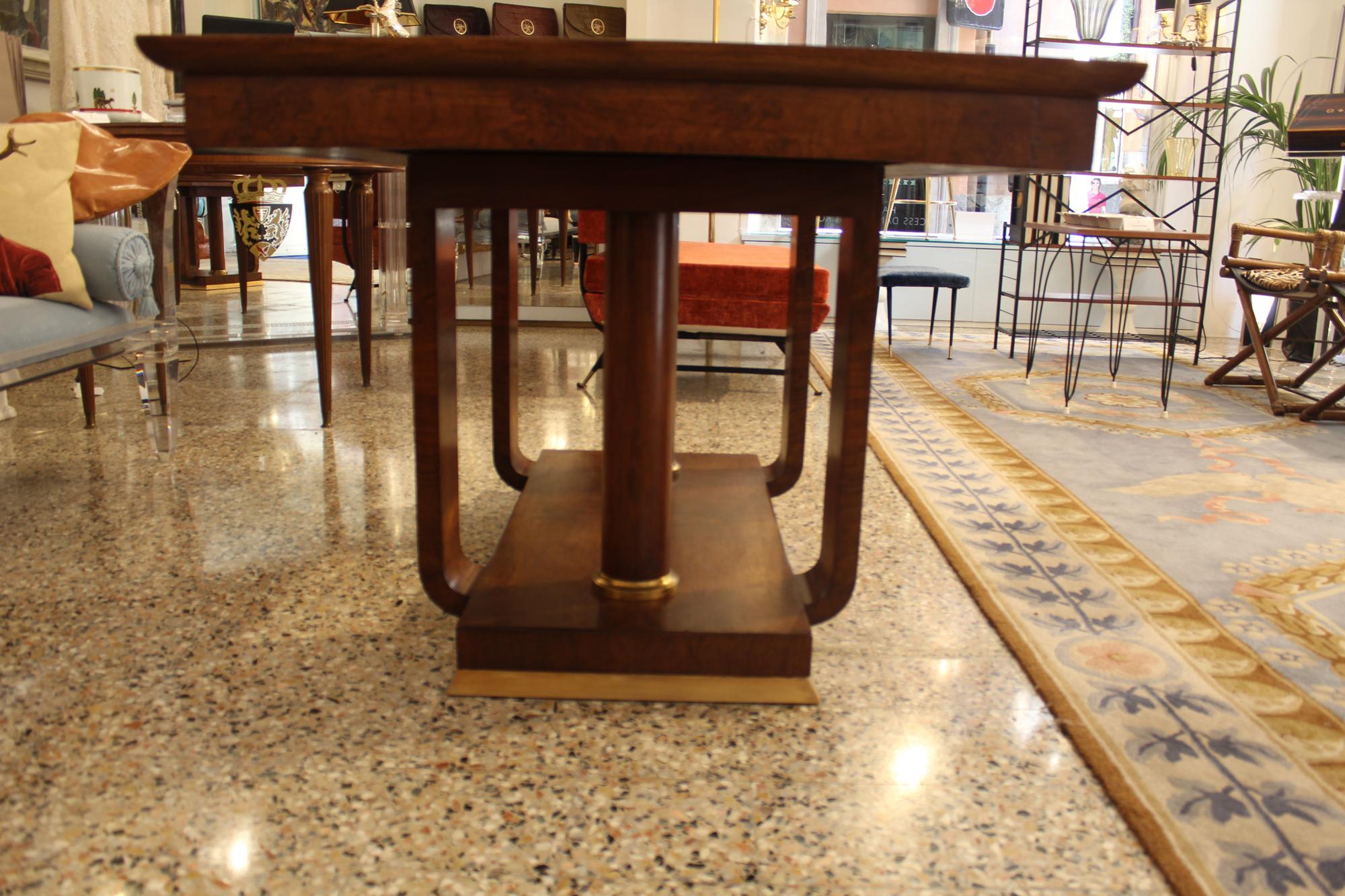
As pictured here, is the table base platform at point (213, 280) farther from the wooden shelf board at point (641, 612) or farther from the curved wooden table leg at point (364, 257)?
the wooden shelf board at point (641, 612)

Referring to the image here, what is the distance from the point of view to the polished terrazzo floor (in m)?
0.94

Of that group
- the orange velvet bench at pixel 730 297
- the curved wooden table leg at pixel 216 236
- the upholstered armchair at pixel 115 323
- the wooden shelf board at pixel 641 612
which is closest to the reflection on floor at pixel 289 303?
the curved wooden table leg at pixel 216 236

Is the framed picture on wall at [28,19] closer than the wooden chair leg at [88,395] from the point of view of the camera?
No

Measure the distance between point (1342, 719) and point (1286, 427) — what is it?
222 cm

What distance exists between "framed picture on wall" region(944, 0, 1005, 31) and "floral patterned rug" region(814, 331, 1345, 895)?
12.2 ft

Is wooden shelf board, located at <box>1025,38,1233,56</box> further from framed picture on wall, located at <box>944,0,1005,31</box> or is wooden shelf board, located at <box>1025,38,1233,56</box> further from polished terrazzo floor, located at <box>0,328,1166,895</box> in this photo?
polished terrazzo floor, located at <box>0,328,1166,895</box>

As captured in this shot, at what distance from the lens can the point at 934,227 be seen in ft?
20.7

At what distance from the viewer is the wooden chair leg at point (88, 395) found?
8.37ft

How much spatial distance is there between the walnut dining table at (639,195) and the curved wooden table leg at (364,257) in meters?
1.45

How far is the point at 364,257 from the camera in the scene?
3.07 metres

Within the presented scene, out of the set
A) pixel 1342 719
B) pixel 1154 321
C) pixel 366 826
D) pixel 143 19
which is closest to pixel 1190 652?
pixel 1342 719

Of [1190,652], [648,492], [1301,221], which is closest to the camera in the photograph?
[648,492]

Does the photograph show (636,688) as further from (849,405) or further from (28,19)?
(28,19)

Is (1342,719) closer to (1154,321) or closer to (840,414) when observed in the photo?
(840,414)
